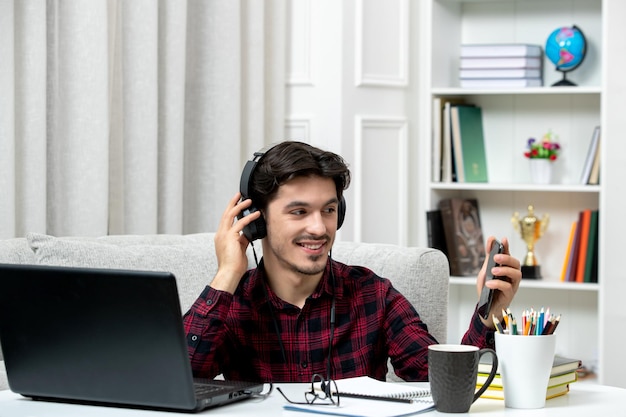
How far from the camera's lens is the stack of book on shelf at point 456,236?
371 centimetres

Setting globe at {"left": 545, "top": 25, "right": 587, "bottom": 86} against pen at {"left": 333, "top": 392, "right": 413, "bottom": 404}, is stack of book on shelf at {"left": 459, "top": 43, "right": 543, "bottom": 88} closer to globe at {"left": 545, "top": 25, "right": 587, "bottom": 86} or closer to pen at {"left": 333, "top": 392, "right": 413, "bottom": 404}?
globe at {"left": 545, "top": 25, "right": 587, "bottom": 86}

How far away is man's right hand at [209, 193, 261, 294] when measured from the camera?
5.80 feet

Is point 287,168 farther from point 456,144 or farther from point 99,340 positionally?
point 456,144

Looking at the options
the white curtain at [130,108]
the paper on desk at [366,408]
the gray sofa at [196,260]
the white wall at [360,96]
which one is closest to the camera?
the paper on desk at [366,408]

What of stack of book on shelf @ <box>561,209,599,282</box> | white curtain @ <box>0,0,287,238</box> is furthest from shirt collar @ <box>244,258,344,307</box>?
stack of book on shelf @ <box>561,209,599,282</box>

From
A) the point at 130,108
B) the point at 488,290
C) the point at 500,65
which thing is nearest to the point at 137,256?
the point at 130,108

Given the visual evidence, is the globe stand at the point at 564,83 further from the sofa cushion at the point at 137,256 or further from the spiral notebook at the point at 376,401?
the spiral notebook at the point at 376,401

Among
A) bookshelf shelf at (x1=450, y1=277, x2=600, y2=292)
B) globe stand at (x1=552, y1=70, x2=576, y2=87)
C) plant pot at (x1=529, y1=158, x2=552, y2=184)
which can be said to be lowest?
bookshelf shelf at (x1=450, y1=277, x2=600, y2=292)

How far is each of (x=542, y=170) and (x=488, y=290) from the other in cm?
217

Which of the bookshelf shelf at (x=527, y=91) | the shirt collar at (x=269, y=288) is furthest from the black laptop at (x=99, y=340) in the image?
the bookshelf shelf at (x=527, y=91)

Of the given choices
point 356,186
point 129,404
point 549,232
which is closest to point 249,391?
point 129,404

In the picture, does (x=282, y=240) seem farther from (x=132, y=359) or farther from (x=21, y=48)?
(x=21, y=48)

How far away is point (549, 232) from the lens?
3807 millimetres

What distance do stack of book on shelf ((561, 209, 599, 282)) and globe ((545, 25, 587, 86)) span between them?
516mm
